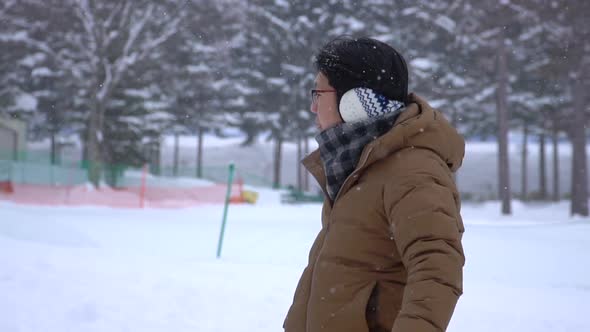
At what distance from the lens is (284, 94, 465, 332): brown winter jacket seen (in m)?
1.60

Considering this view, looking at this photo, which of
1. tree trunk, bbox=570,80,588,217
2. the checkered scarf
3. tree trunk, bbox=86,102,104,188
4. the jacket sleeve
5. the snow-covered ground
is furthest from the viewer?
tree trunk, bbox=86,102,104,188

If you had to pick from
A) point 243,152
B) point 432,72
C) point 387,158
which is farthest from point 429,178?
point 243,152

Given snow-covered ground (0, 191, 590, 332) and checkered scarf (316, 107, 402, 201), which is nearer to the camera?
checkered scarf (316, 107, 402, 201)

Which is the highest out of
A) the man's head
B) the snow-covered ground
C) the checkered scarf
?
the man's head

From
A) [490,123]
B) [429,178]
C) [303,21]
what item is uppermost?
[303,21]

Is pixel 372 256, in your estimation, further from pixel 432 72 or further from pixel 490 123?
pixel 490 123

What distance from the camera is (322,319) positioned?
1.92 meters

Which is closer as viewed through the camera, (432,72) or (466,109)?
(432,72)

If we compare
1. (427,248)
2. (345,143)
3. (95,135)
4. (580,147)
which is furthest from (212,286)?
(95,135)

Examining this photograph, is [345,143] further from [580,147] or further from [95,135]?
[95,135]

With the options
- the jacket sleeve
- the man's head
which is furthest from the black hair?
the jacket sleeve

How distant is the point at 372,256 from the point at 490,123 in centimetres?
3541

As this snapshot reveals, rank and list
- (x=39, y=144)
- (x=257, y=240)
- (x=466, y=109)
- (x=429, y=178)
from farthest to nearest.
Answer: (x=39, y=144) < (x=466, y=109) < (x=257, y=240) < (x=429, y=178)

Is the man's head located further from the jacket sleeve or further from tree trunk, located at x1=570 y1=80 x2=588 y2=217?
tree trunk, located at x1=570 y1=80 x2=588 y2=217
